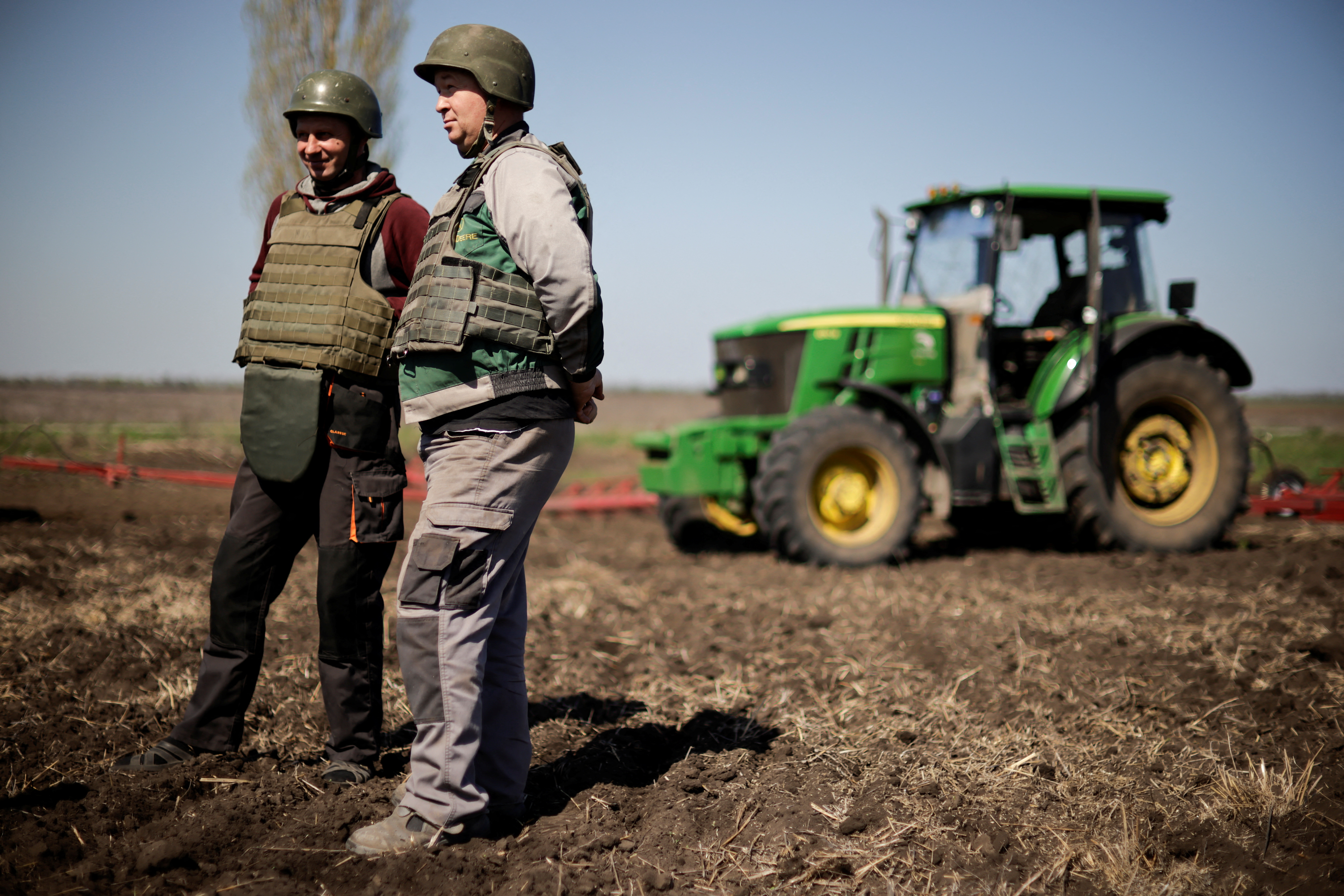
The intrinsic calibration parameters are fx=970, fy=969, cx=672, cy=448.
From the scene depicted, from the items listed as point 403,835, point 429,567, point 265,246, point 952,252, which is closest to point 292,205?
point 265,246

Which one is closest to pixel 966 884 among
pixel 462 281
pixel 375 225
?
pixel 462 281

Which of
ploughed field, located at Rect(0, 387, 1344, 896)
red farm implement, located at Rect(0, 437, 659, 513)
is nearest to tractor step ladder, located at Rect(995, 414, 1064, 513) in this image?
ploughed field, located at Rect(0, 387, 1344, 896)

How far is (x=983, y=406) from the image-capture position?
6949 millimetres

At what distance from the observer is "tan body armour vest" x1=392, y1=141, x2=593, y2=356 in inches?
91.4

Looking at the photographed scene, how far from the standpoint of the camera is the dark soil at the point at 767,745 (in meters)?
2.34

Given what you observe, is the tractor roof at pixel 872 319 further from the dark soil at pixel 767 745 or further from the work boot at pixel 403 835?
the work boot at pixel 403 835

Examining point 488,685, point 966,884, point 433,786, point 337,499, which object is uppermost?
point 337,499

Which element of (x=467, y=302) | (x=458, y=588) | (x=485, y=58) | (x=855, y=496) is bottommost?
(x=855, y=496)

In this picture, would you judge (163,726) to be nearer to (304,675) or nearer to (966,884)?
(304,675)

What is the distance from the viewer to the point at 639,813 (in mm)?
2654

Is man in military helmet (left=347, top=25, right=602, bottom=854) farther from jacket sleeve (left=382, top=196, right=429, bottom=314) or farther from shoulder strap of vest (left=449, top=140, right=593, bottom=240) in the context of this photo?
jacket sleeve (left=382, top=196, right=429, bottom=314)

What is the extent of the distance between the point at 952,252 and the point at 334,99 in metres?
5.57

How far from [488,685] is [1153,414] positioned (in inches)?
262

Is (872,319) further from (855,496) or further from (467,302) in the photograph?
(467,302)
